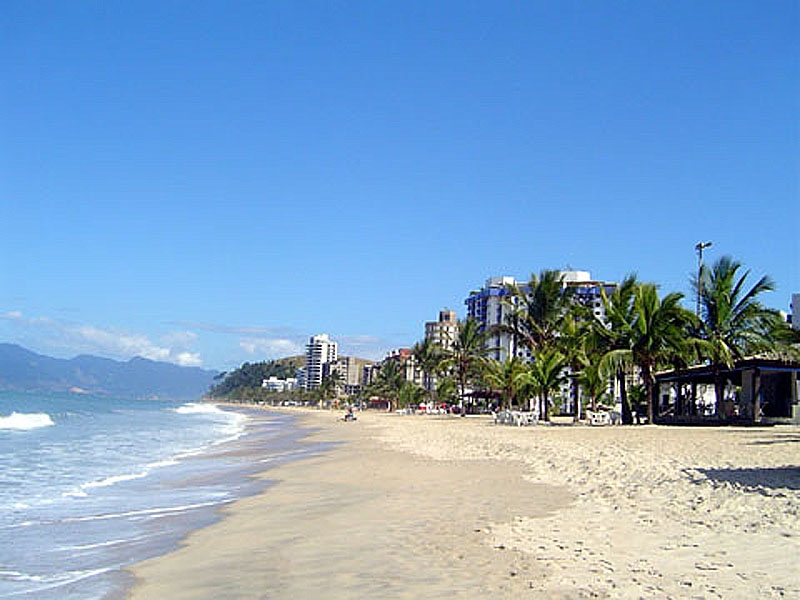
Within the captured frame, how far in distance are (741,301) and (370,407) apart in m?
93.3

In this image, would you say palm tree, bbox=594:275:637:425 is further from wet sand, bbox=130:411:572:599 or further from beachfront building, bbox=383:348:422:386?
beachfront building, bbox=383:348:422:386

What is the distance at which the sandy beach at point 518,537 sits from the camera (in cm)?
495

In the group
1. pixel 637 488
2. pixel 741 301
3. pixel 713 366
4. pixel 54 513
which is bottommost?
pixel 54 513

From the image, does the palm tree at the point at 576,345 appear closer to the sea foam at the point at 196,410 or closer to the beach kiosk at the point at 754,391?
the beach kiosk at the point at 754,391

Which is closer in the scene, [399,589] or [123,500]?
[399,589]

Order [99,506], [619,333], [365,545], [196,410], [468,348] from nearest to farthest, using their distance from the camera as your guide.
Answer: [365,545] < [99,506] < [619,333] < [468,348] < [196,410]

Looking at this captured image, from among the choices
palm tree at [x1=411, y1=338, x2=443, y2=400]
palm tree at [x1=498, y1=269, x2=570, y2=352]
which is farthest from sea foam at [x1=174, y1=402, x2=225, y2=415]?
palm tree at [x1=498, y1=269, x2=570, y2=352]

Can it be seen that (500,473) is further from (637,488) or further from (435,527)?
(435,527)

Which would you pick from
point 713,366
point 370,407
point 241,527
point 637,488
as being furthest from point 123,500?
point 370,407

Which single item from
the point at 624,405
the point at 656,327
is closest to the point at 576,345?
the point at 624,405

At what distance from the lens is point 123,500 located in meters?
11.1

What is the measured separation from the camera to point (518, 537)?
254 inches

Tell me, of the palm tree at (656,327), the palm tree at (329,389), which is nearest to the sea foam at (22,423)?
the palm tree at (656,327)

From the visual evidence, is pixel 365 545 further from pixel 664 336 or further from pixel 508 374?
pixel 508 374
